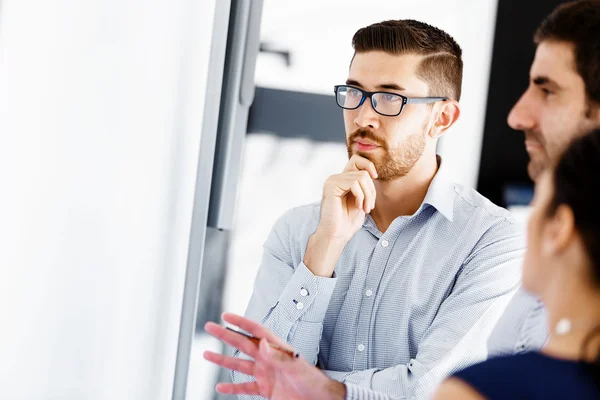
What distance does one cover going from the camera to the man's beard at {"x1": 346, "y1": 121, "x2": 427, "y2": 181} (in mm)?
1841

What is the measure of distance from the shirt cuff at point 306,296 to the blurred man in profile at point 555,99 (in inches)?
17.0

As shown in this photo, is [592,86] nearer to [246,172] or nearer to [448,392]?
[448,392]

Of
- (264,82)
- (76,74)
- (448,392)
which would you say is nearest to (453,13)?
(264,82)

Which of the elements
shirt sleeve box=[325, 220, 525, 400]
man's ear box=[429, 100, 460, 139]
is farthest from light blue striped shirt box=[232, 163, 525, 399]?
man's ear box=[429, 100, 460, 139]

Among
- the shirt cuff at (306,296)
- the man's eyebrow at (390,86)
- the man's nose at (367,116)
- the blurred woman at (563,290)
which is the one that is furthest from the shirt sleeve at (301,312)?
the blurred woman at (563,290)

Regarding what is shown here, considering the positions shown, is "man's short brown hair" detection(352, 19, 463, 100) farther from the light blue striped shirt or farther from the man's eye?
the light blue striped shirt

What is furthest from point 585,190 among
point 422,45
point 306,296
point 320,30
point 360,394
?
point 320,30

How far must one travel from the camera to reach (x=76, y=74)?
1487 mm

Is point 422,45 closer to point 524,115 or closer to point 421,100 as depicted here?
point 421,100

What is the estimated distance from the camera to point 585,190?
Answer: 0.78 meters

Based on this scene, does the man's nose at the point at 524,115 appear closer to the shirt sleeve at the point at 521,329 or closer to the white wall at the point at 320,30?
the shirt sleeve at the point at 521,329

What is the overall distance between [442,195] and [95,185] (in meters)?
0.82

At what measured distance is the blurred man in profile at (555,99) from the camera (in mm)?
1327

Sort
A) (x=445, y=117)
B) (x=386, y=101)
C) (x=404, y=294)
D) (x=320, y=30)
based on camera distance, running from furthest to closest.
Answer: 1. (x=320, y=30)
2. (x=445, y=117)
3. (x=386, y=101)
4. (x=404, y=294)
